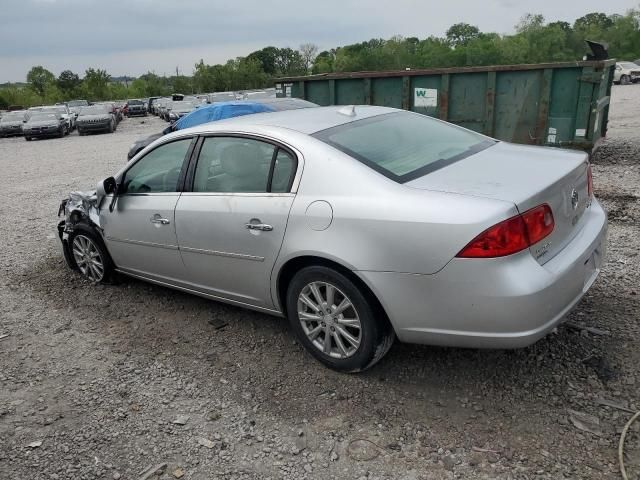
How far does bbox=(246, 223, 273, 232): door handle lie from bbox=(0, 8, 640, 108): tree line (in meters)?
56.8

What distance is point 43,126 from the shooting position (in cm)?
2511

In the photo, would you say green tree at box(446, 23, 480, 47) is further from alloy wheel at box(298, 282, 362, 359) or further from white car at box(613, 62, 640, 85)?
alloy wheel at box(298, 282, 362, 359)

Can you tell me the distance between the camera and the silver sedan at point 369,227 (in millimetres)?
2596

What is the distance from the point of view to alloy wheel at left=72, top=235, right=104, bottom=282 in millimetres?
4965

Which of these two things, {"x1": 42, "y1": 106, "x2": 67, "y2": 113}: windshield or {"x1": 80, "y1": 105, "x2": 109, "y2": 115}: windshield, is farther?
{"x1": 42, "y1": 106, "x2": 67, "y2": 113}: windshield

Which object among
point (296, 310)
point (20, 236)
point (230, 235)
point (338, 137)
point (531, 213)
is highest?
point (338, 137)

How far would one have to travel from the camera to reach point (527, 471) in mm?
2438

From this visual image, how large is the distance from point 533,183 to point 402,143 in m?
0.94

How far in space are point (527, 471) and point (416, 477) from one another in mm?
506

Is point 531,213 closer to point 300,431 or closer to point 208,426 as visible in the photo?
point 300,431

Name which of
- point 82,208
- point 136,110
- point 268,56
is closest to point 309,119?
point 82,208

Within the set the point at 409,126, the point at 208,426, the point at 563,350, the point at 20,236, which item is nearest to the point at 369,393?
the point at 208,426

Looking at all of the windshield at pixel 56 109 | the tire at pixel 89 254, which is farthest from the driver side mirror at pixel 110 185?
the windshield at pixel 56 109

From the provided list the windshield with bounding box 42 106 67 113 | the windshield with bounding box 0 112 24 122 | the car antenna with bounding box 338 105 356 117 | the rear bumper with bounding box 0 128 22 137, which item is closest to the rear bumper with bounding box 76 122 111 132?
the windshield with bounding box 42 106 67 113
